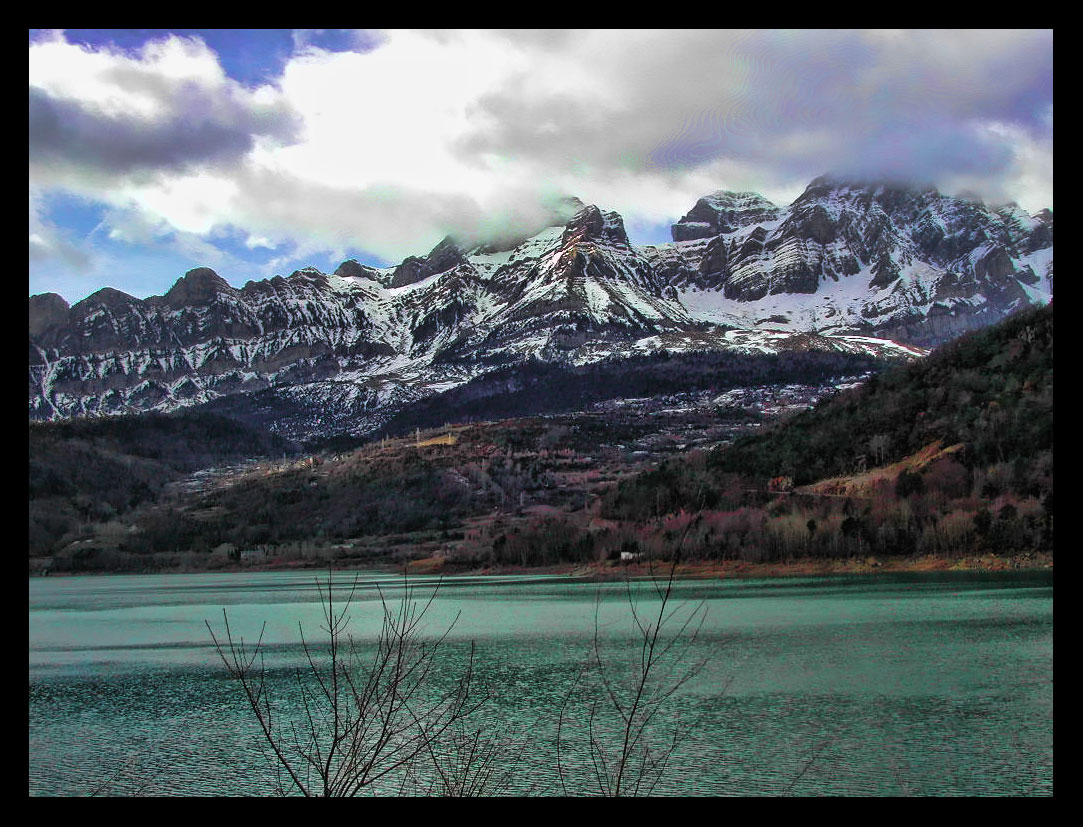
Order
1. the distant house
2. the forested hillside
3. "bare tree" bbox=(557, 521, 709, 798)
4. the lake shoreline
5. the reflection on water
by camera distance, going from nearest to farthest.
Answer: "bare tree" bbox=(557, 521, 709, 798) → the reflection on water → the lake shoreline → the forested hillside → the distant house

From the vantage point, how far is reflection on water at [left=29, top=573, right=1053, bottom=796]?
22641mm

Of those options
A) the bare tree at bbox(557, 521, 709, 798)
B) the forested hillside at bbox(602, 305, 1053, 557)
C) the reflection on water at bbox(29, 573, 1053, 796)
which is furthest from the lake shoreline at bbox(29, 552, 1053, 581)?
the bare tree at bbox(557, 521, 709, 798)

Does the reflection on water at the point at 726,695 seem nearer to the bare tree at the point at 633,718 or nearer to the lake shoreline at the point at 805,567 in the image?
the bare tree at the point at 633,718

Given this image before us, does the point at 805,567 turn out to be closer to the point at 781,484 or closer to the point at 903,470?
the point at 903,470

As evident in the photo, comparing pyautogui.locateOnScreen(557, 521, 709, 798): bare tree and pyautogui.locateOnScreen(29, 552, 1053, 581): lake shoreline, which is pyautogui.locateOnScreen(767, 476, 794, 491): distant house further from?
pyautogui.locateOnScreen(557, 521, 709, 798): bare tree

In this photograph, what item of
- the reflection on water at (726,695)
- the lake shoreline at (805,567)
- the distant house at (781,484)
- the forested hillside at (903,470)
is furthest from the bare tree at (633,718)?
the distant house at (781,484)

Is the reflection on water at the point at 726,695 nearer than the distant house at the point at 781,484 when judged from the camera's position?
Yes

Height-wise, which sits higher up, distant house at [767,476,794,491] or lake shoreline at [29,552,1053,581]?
distant house at [767,476,794,491]

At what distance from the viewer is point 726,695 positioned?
32.0 m

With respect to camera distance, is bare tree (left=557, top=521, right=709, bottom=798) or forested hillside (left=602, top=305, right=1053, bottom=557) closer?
bare tree (left=557, top=521, right=709, bottom=798)

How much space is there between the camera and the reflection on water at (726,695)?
22.6 metres
